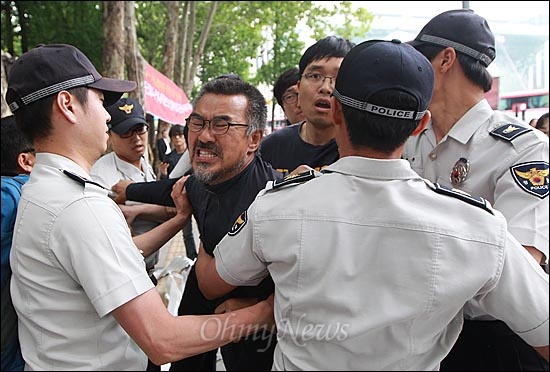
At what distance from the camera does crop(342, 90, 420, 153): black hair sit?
4.05 ft

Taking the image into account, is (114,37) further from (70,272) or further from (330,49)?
(70,272)

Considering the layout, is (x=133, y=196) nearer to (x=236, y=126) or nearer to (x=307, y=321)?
(x=236, y=126)

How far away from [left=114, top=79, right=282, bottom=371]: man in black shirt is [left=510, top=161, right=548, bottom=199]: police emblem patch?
3.15 ft

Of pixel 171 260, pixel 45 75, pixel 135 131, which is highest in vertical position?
pixel 45 75

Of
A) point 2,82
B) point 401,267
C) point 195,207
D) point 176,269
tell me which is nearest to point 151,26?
point 2,82

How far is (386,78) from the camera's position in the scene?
1240 mm

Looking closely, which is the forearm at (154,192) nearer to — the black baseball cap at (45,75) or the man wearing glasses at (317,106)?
the man wearing glasses at (317,106)

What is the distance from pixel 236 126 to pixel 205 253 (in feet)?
1.77

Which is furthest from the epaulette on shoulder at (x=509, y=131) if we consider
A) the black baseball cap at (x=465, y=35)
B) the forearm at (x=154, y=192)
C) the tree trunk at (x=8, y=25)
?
the tree trunk at (x=8, y=25)

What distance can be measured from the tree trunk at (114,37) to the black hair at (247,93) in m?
5.12

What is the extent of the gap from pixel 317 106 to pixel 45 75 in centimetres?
125

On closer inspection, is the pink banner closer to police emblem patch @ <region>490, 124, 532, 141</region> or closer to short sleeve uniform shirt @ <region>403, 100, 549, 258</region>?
short sleeve uniform shirt @ <region>403, 100, 549, 258</region>

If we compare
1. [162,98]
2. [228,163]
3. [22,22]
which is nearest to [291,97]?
[228,163]

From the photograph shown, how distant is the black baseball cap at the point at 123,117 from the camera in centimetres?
312
